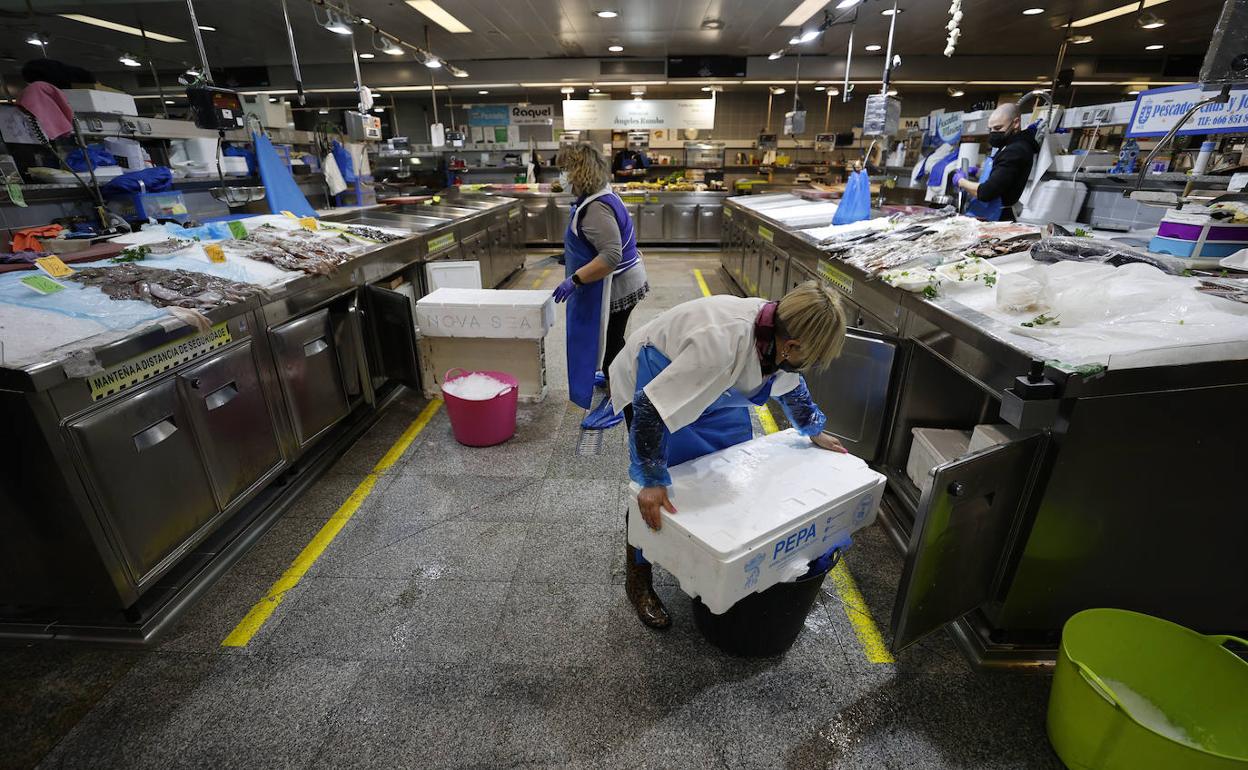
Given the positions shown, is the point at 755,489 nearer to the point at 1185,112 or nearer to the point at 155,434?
the point at 155,434

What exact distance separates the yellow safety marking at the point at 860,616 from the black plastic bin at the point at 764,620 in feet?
0.90

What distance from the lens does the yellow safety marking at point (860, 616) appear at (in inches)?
77.8

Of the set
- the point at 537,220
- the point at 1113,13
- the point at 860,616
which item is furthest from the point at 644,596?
the point at 1113,13

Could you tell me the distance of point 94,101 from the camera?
4.84 meters

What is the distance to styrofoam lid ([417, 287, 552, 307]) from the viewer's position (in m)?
3.54

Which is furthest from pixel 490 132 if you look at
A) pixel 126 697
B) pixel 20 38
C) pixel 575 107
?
pixel 126 697

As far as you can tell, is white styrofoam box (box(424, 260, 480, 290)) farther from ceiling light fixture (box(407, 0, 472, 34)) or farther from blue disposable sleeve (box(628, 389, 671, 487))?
ceiling light fixture (box(407, 0, 472, 34))

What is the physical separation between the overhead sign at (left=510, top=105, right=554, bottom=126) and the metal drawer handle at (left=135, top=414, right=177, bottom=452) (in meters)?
11.0

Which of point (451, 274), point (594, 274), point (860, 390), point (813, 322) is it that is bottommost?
point (860, 390)

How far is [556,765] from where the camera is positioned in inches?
62.8

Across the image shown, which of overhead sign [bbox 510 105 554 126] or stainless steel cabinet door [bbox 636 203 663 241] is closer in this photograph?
stainless steel cabinet door [bbox 636 203 663 241]

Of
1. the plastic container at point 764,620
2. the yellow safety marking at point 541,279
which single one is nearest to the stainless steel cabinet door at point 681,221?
the yellow safety marking at point 541,279

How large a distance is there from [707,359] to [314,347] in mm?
2473

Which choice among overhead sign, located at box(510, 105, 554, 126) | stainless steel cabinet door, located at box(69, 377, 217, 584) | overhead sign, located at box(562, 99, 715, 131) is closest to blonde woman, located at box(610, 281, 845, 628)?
stainless steel cabinet door, located at box(69, 377, 217, 584)
